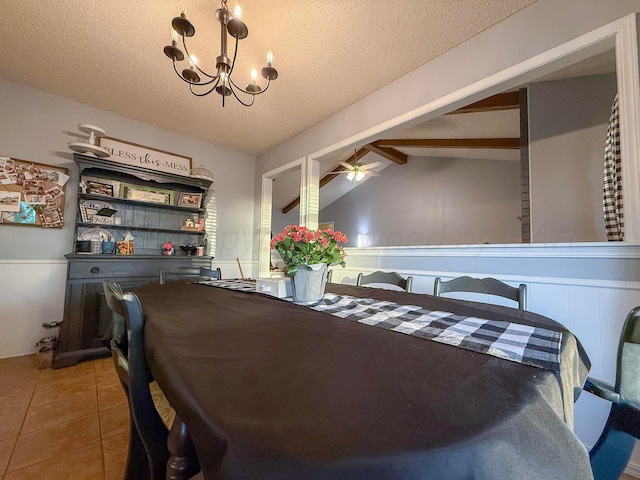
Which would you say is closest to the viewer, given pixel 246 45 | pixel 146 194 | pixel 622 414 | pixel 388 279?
pixel 622 414

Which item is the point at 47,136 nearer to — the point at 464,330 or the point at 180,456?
the point at 180,456

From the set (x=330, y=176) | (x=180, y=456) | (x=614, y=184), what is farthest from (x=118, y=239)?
(x=330, y=176)

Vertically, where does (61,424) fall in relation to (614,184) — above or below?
below

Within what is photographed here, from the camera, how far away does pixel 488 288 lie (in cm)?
133

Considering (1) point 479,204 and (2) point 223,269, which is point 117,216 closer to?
(2) point 223,269

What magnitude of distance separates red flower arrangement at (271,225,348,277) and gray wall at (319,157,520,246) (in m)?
4.45

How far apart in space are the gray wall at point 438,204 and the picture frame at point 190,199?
395 cm

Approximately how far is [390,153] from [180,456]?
5964 mm

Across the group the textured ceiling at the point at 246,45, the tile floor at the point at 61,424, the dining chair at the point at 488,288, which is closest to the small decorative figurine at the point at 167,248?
the tile floor at the point at 61,424

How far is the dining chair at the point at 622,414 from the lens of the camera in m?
0.65

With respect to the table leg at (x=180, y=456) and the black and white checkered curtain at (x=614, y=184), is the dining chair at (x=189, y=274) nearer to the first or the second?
the table leg at (x=180, y=456)

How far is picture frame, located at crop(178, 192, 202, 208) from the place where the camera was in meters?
3.15

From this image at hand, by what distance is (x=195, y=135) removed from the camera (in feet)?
10.8

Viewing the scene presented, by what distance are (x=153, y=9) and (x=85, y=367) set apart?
275 cm
